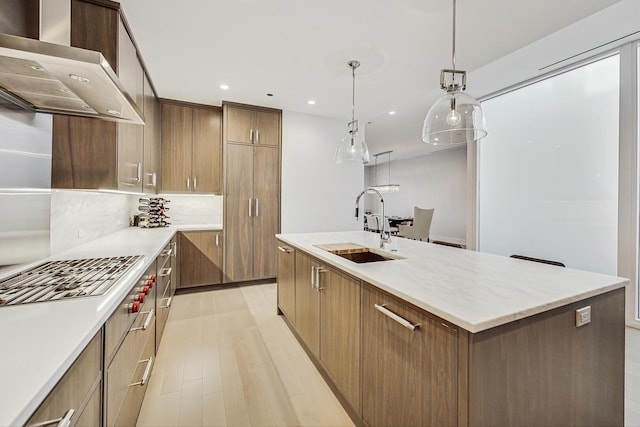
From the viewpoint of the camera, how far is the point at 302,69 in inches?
113

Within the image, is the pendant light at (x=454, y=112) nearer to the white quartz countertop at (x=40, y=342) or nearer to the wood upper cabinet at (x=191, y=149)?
the white quartz countertop at (x=40, y=342)

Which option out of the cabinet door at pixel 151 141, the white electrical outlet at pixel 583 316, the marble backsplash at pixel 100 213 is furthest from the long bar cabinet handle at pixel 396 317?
the cabinet door at pixel 151 141

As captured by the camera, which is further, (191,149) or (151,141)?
Result: (191,149)

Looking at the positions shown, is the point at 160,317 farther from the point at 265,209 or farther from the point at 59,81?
the point at 265,209

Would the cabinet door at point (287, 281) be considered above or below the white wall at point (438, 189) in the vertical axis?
below

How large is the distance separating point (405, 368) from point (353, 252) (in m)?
1.13

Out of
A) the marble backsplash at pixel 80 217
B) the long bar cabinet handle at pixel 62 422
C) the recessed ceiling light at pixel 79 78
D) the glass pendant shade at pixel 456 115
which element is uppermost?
the glass pendant shade at pixel 456 115

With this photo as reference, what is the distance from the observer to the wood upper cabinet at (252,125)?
12.5 ft

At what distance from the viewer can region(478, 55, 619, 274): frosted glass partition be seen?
2.92m

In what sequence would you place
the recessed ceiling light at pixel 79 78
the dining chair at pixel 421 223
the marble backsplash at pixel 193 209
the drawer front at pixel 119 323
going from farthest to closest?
the dining chair at pixel 421 223 → the marble backsplash at pixel 193 209 → the recessed ceiling light at pixel 79 78 → the drawer front at pixel 119 323

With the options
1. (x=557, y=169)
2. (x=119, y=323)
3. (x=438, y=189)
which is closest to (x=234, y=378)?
(x=119, y=323)

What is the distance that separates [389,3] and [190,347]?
10.2 feet

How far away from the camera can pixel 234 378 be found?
191cm

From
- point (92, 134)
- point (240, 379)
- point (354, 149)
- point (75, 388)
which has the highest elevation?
point (354, 149)
